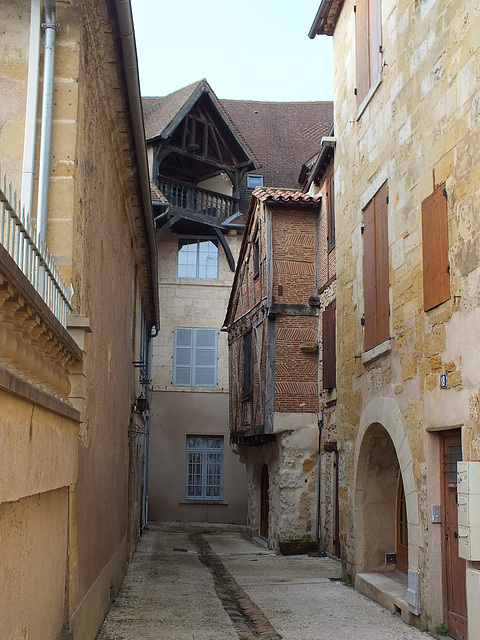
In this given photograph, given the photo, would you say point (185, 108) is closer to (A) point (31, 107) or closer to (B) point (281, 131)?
(B) point (281, 131)

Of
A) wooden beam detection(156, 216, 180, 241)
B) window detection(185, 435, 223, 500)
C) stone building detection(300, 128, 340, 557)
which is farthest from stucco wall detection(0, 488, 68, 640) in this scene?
window detection(185, 435, 223, 500)

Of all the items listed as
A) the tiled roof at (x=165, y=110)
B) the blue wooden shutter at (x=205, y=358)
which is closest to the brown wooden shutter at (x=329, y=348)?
the blue wooden shutter at (x=205, y=358)

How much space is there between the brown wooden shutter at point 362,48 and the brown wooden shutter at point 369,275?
1.56 meters

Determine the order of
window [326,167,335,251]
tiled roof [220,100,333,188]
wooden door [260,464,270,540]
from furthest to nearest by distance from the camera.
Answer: tiled roof [220,100,333,188], wooden door [260,464,270,540], window [326,167,335,251]

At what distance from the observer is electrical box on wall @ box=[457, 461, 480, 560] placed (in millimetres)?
5656

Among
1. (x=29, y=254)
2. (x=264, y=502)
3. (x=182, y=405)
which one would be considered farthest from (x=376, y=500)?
(x=182, y=405)

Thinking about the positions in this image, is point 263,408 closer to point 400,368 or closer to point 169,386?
point 400,368

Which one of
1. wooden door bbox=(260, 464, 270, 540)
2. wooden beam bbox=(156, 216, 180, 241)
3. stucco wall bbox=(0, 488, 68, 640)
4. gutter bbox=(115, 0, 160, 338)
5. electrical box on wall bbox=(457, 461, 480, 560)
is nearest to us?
stucco wall bbox=(0, 488, 68, 640)

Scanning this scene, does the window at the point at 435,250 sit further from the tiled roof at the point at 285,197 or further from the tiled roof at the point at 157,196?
the tiled roof at the point at 157,196

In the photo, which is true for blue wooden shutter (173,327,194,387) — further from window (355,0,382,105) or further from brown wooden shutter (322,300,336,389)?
window (355,0,382,105)

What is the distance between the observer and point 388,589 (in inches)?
308

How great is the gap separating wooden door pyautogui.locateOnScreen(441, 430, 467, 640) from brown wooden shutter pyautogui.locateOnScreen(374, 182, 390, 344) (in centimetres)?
179

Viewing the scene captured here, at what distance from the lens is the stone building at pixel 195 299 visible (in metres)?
20.4

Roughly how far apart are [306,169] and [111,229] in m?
8.49
